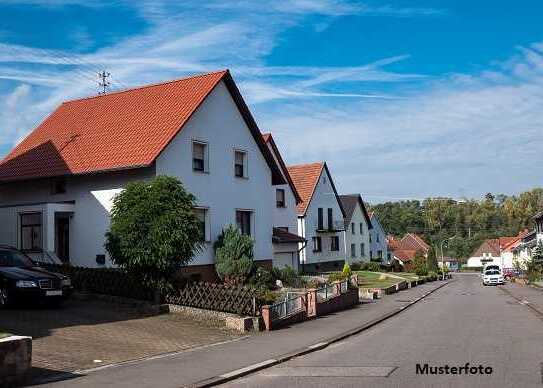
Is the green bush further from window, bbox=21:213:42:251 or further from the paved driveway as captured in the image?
the paved driveway

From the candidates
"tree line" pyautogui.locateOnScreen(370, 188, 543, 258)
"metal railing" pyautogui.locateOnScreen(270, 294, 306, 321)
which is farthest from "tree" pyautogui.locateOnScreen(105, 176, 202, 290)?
"tree line" pyautogui.locateOnScreen(370, 188, 543, 258)

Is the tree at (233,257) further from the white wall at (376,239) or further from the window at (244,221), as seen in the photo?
the white wall at (376,239)

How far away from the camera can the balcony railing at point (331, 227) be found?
5625 centimetres

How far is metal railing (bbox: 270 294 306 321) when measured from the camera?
20.0 m

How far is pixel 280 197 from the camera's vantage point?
155 feet

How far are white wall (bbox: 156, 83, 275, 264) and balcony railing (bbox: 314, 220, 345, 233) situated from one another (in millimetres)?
23038

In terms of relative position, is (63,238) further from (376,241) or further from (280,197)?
(376,241)

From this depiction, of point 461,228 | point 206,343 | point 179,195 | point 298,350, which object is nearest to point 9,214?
point 179,195

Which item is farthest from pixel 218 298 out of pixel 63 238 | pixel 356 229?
pixel 356 229

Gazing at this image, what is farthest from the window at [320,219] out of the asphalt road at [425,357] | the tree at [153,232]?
the tree at [153,232]

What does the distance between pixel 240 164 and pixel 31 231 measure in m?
9.93

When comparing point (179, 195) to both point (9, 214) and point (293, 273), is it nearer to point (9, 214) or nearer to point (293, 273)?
point (9, 214)

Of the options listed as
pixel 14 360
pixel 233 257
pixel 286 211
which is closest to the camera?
pixel 14 360

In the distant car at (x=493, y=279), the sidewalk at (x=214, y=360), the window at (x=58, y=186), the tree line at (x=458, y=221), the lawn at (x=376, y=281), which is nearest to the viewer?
the sidewalk at (x=214, y=360)
